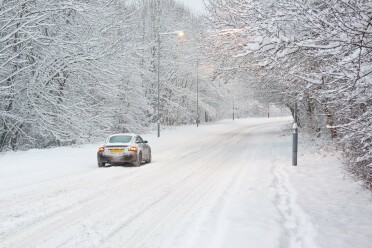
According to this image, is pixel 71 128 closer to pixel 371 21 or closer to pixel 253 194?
pixel 253 194

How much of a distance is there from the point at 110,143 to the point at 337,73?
12.8 meters

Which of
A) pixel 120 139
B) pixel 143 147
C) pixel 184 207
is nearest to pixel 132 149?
pixel 120 139

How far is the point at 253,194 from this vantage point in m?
10.5

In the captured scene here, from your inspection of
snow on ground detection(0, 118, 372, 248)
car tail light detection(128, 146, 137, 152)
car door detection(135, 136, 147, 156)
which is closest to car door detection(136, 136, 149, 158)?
car door detection(135, 136, 147, 156)

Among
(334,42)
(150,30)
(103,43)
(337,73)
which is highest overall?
(150,30)

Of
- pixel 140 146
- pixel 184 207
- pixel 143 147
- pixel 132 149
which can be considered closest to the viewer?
pixel 184 207

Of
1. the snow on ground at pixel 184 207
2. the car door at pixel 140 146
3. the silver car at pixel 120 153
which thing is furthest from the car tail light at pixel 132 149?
the snow on ground at pixel 184 207

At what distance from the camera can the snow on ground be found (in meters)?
6.64

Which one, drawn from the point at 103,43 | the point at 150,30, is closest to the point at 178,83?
the point at 150,30

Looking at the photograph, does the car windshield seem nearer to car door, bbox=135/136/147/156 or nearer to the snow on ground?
car door, bbox=135/136/147/156

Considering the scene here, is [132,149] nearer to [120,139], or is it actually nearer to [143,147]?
[120,139]

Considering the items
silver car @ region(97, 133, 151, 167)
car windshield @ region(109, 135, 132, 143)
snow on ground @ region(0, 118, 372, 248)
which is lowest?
snow on ground @ region(0, 118, 372, 248)

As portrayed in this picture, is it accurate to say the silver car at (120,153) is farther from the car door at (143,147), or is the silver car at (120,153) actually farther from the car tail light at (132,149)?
the car door at (143,147)

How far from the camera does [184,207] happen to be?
9.04 meters
